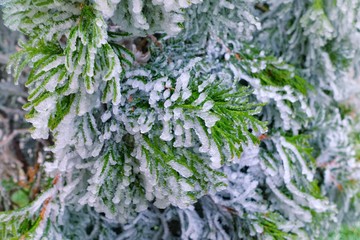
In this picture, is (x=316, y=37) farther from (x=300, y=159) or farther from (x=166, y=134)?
(x=166, y=134)

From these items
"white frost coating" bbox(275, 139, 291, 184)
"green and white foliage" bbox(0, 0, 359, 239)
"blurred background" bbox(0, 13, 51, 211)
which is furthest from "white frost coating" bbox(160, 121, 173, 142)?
"blurred background" bbox(0, 13, 51, 211)

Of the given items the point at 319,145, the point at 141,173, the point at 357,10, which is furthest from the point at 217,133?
the point at 319,145

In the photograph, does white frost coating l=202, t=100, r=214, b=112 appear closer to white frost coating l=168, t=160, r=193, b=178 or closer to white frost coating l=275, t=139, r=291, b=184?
white frost coating l=168, t=160, r=193, b=178

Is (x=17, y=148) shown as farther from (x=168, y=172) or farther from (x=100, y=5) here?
(x=100, y=5)

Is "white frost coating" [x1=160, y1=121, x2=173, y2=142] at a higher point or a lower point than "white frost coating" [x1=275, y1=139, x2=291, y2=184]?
higher

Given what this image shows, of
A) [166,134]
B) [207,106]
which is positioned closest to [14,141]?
[166,134]

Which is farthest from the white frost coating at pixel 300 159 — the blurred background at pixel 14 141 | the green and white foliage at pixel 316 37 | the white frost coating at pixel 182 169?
the blurred background at pixel 14 141

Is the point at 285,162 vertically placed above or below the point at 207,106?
below

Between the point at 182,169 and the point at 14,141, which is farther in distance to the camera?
the point at 14,141
